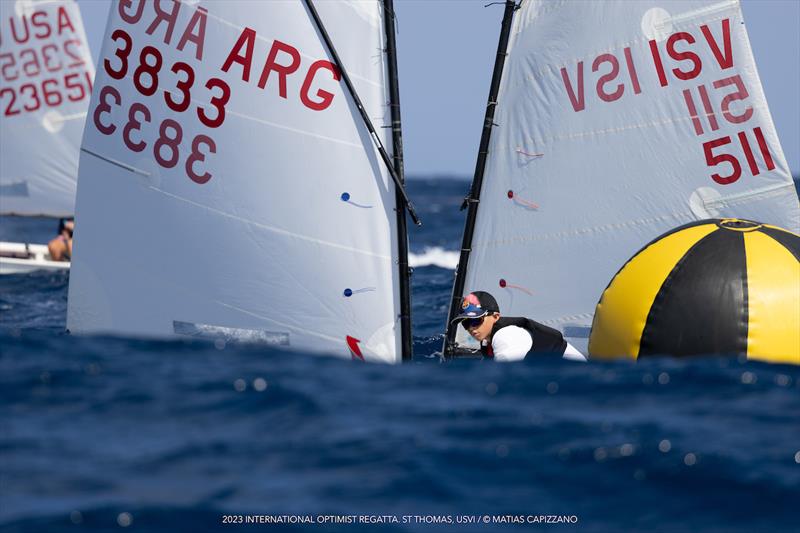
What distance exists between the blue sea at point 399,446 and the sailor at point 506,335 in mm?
380

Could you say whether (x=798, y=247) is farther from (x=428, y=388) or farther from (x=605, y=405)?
(x=428, y=388)

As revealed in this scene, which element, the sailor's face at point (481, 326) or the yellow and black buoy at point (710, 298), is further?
the sailor's face at point (481, 326)

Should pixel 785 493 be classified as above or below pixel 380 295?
below

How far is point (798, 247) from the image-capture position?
10469 mm

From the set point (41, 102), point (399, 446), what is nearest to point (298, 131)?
point (399, 446)

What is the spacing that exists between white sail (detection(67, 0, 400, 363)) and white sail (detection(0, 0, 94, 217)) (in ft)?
49.0

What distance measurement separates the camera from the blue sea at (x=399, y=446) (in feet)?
23.8

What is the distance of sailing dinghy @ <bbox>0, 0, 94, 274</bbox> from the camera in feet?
91.4

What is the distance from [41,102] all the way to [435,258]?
482 inches

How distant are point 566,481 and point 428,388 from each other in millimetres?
2655

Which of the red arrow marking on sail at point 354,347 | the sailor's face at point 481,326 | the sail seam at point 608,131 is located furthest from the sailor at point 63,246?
the sailor's face at point 481,326

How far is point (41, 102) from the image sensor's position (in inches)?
1139

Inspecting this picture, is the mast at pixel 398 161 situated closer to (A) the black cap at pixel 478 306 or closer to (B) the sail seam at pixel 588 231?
(B) the sail seam at pixel 588 231

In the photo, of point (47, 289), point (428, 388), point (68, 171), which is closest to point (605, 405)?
point (428, 388)
